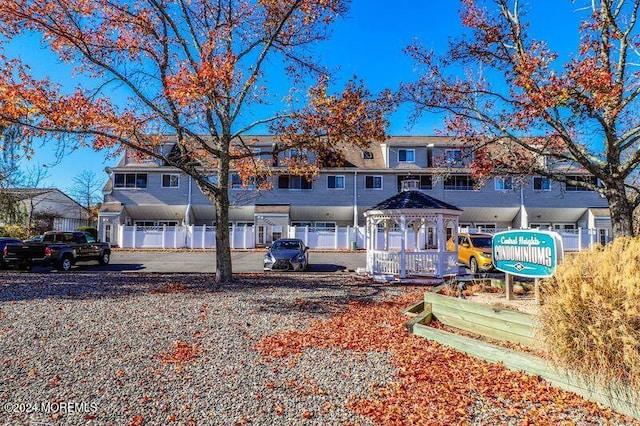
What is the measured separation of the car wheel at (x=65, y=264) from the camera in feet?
53.9

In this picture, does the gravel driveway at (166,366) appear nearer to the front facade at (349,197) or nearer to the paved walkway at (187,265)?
the paved walkway at (187,265)

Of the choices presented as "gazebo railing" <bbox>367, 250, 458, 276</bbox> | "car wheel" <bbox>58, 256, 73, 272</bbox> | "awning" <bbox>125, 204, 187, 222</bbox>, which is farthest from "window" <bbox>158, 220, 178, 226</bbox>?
"gazebo railing" <bbox>367, 250, 458, 276</bbox>

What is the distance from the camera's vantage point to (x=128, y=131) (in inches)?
426

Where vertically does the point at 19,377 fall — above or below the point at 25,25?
below

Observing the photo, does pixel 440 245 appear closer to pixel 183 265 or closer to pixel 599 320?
pixel 599 320

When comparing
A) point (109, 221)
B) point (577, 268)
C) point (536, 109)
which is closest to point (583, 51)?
point (536, 109)

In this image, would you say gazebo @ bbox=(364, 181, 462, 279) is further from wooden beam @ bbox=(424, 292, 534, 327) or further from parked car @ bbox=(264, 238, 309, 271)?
wooden beam @ bbox=(424, 292, 534, 327)

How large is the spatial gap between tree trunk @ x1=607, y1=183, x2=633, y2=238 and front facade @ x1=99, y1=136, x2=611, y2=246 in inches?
868

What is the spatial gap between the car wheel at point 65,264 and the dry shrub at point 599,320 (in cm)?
1838

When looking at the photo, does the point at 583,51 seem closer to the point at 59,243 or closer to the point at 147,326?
the point at 147,326

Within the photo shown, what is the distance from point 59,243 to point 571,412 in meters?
19.3

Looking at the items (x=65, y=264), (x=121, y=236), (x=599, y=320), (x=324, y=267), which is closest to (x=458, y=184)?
(x=324, y=267)

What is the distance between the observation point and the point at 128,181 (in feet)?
103

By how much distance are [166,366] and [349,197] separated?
27.3 meters
